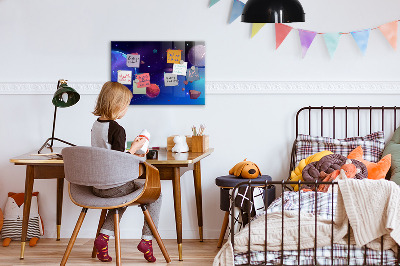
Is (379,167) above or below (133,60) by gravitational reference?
below

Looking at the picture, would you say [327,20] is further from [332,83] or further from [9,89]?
[9,89]

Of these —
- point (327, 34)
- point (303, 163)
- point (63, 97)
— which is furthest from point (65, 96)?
point (327, 34)

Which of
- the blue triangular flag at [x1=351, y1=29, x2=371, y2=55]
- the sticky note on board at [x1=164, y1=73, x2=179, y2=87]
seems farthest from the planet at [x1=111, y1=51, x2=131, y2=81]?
the blue triangular flag at [x1=351, y1=29, x2=371, y2=55]

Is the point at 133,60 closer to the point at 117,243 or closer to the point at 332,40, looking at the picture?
the point at 332,40

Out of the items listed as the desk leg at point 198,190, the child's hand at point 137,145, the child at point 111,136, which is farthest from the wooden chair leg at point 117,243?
the desk leg at point 198,190

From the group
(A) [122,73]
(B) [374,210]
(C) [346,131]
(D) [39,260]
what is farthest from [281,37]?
Answer: (D) [39,260]

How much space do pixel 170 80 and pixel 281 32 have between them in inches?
33.9

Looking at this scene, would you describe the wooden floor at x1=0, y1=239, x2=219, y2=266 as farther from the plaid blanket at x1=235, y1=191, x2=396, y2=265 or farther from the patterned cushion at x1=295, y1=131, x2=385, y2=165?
the patterned cushion at x1=295, y1=131, x2=385, y2=165

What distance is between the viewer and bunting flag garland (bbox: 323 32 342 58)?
434cm

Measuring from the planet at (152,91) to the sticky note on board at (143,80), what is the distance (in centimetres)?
3

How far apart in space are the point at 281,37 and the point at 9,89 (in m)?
2.00

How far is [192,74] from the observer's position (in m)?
4.43

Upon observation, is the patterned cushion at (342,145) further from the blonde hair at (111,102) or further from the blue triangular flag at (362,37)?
the blonde hair at (111,102)

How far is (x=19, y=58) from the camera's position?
4492mm
